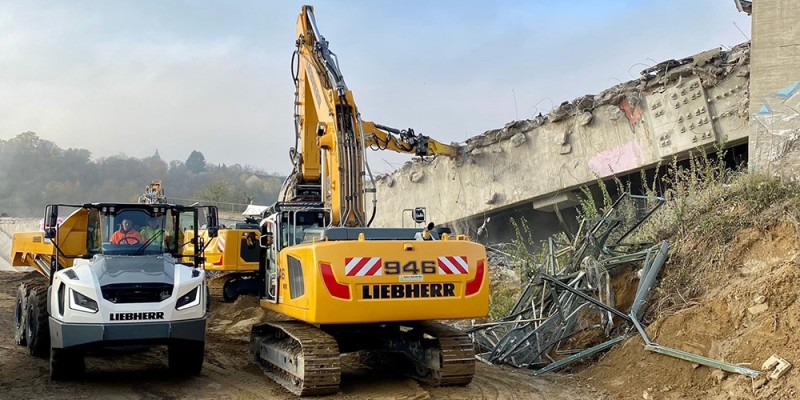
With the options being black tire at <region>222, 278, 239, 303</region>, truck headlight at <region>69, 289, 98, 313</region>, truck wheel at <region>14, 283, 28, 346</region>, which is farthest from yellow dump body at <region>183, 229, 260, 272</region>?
truck headlight at <region>69, 289, 98, 313</region>

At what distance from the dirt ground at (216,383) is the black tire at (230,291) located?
3.62 meters

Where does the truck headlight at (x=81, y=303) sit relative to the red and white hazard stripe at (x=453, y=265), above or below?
below

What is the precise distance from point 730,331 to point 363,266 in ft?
12.8

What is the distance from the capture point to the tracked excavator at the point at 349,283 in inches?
307

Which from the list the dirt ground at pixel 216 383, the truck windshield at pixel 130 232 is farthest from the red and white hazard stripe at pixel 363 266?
the truck windshield at pixel 130 232

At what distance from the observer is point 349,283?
7.77 meters

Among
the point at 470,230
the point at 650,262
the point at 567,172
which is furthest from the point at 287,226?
the point at 470,230

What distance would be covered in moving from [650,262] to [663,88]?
14.9 feet

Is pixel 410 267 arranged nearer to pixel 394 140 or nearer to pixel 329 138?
pixel 329 138

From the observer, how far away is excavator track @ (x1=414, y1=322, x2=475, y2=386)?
8273 millimetres

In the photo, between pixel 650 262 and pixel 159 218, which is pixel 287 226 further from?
pixel 650 262

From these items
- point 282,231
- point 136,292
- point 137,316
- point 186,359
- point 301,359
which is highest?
point 282,231

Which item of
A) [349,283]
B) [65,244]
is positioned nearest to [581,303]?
[349,283]

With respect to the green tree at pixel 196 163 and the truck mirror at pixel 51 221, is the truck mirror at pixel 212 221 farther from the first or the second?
the green tree at pixel 196 163
